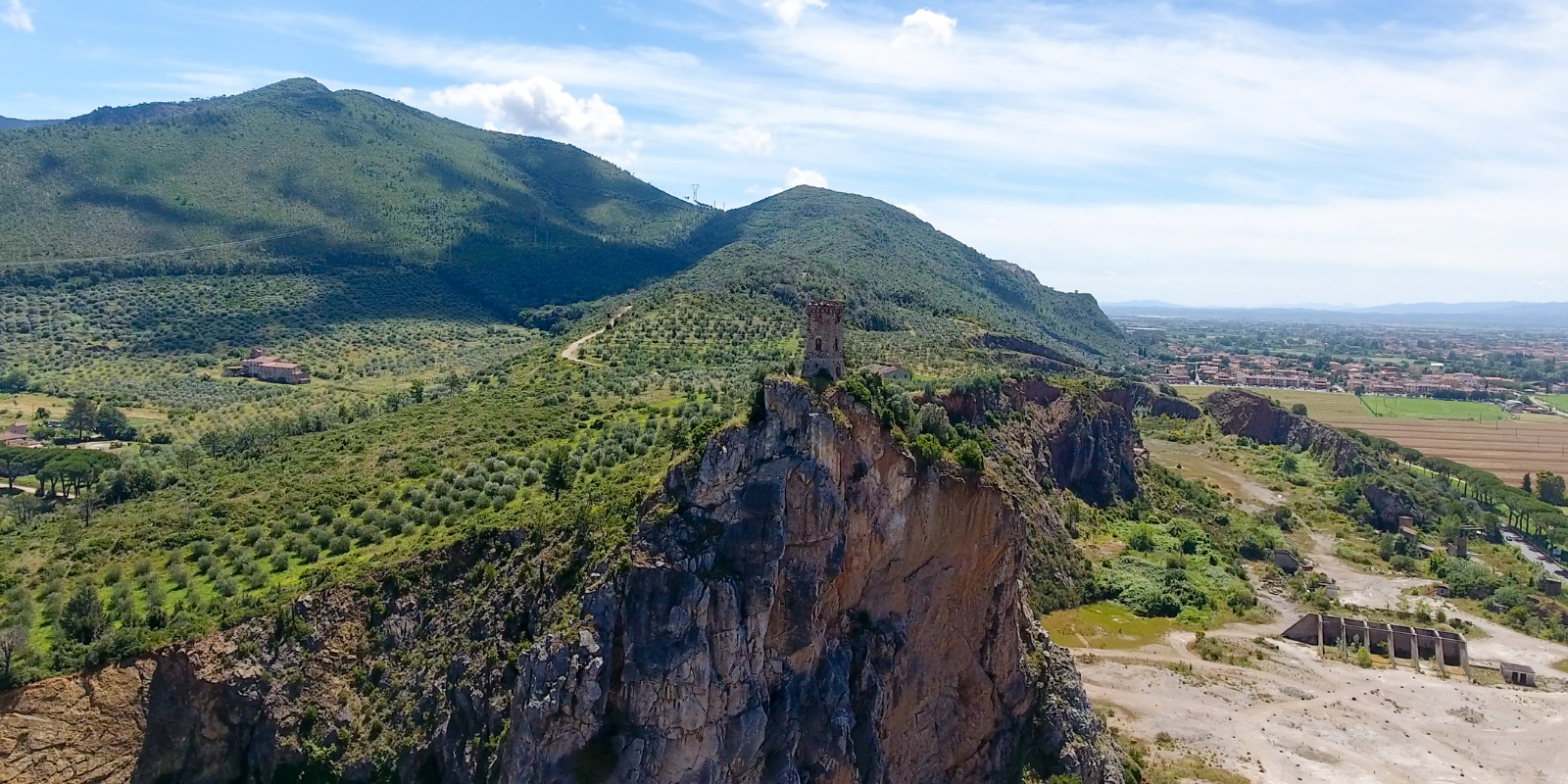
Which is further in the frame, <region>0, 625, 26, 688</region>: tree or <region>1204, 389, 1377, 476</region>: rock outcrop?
<region>1204, 389, 1377, 476</region>: rock outcrop

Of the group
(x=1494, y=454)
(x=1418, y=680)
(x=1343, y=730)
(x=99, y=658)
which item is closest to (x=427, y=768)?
(x=99, y=658)

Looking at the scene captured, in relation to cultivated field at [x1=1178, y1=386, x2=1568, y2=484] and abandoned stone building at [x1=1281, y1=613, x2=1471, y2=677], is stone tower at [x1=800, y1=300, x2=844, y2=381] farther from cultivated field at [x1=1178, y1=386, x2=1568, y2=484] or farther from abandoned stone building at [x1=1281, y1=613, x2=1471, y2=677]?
cultivated field at [x1=1178, y1=386, x2=1568, y2=484]

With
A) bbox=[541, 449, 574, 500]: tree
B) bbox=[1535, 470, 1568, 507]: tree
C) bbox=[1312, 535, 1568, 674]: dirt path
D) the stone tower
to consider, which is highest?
the stone tower

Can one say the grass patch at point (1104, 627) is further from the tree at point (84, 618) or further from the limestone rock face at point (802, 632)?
the tree at point (84, 618)

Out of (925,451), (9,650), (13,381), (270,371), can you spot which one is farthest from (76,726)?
(13,381)

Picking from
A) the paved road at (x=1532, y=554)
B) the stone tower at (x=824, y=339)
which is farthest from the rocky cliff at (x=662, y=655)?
the paved road at (x=1532, y=554)

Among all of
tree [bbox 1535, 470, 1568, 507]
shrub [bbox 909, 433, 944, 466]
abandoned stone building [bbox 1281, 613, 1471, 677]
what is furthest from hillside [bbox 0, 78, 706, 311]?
tree [bbox 1535, 470, 1568, 507]

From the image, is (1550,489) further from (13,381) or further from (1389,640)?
(13,381)
